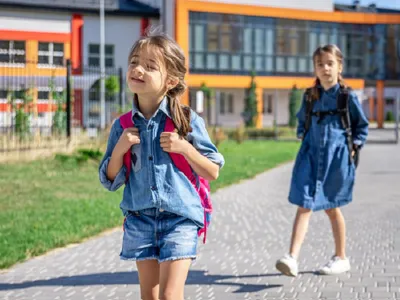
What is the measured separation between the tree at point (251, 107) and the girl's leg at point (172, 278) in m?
43.9

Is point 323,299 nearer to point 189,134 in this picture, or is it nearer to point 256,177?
point 189,134

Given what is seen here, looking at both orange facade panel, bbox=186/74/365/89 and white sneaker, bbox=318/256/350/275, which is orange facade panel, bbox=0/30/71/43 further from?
white sneaker, bbox=318/256/350/275

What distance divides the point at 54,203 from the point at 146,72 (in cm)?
792

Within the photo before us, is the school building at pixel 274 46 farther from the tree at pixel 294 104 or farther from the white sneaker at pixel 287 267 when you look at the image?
the white sneaker at pixel 287 267

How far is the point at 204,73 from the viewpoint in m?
57.7

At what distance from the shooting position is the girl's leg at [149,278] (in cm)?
416

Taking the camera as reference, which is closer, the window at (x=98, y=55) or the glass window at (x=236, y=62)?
the window at (x=98, y=55)

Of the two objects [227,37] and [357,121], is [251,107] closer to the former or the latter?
[227,37]

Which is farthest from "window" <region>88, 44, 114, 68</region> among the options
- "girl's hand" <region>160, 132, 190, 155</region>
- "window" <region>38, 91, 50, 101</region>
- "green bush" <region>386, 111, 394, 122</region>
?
"girl's hand" <region>160, 132, 190, 155</region>

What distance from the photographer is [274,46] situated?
200 feet

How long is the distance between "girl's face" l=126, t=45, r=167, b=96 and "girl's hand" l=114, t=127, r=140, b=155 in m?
0.17

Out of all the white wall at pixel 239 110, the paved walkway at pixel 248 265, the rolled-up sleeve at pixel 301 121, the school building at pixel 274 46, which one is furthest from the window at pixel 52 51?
the rolled-up sleeve at pixel 301 121

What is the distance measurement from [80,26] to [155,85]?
5395 cm

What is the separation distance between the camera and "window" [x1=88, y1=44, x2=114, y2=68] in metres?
57.0
